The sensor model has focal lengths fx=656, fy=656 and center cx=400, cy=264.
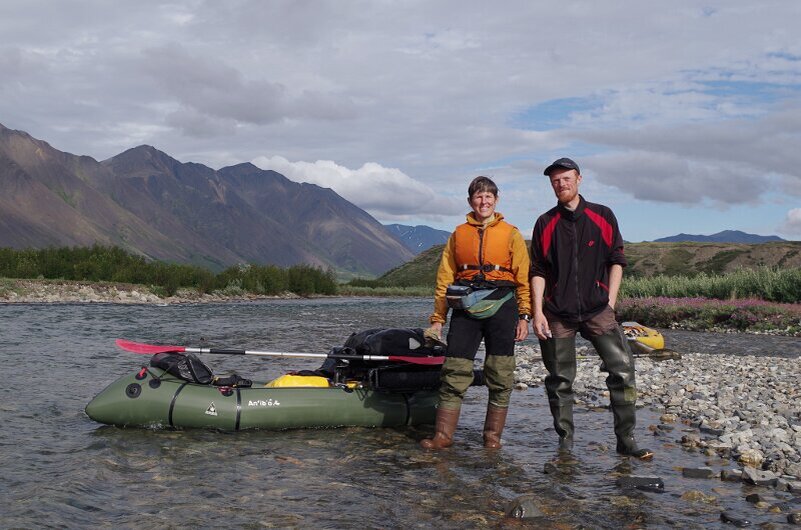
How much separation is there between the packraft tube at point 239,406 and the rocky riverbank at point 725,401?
138 inches

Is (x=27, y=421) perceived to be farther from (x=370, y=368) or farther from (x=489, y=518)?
(x=489, y=518)

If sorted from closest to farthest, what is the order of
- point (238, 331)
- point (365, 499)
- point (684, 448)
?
point (365, 499)
point (684, 448)
point (238, 331)

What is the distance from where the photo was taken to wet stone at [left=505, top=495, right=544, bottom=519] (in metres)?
5.67

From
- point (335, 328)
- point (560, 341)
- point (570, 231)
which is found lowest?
point (335, 328)

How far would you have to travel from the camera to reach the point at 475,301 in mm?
7371

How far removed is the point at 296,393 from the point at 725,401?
6796mm

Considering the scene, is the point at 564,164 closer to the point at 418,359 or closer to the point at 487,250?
the point at 487,250

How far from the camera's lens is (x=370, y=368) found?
932cm

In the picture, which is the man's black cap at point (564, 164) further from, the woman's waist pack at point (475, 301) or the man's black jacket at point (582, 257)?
the woman's waist pack at point (475, 301)

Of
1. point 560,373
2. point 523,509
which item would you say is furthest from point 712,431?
point 523,509

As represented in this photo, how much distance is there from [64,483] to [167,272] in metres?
57.2

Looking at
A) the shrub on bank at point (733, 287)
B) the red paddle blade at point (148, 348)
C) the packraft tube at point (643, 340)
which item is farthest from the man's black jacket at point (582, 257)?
the shrub on bank at point (733, 287)

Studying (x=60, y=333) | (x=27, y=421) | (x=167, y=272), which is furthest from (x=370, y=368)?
(x=167, y=272)

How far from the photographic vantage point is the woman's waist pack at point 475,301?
7363mm
